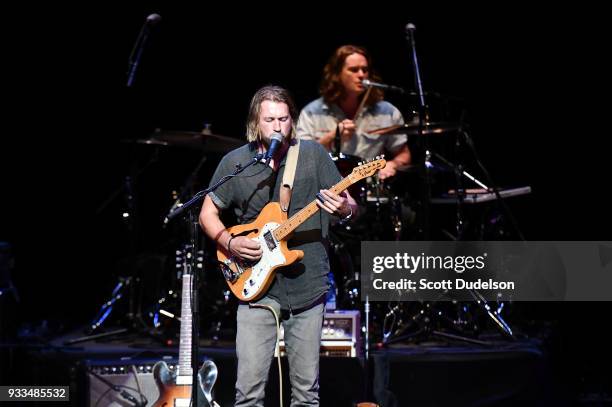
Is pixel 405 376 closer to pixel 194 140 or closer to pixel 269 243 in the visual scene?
pixel 269 243

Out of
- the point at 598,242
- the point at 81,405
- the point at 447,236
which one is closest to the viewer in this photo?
the point at 81,405

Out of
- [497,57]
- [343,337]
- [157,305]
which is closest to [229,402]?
[343,337]

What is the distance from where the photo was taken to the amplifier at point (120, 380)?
16.8ft

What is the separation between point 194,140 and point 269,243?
2.29 meters

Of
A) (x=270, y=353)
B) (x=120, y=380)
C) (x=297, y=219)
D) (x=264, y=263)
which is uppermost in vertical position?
(x=297, y=219)

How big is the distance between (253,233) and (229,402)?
5.47 feet

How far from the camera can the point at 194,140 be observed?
6.26m

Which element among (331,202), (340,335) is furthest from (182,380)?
(331,202)

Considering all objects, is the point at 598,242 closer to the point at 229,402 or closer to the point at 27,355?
the point at 229,402

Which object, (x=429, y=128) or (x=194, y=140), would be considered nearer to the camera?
(x=429, y=128)

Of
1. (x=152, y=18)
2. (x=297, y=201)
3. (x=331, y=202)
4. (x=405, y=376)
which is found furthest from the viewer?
(x=152, y=18)

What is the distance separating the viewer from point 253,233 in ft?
14.1

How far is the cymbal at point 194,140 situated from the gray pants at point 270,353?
2.31 metres

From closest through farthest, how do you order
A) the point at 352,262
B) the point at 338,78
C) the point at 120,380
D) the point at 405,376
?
the point at 120,380, the point at 405,376, the point at 352,262, the point at 338,78
